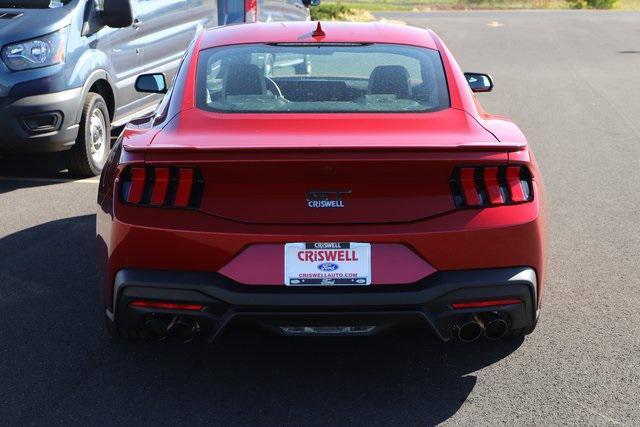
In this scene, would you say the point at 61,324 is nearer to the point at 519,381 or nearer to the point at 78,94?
the point at 519,381

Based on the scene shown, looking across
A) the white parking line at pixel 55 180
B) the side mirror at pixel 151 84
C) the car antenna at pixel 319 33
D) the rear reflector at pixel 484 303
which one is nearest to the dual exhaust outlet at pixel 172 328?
the rear reflector at pixel 484 303

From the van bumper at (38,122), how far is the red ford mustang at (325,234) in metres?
4.19

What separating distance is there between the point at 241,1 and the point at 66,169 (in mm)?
4185

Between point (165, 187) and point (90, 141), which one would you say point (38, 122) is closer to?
point (90, 141)

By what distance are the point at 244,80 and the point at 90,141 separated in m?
4.08

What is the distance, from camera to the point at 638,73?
57.4ft

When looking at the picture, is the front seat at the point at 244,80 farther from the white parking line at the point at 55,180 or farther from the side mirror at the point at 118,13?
the white parking line at the point at 55,180

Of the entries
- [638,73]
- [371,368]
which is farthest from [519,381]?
[638,73]

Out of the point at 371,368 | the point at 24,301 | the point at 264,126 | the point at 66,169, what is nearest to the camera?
the point at 264,126

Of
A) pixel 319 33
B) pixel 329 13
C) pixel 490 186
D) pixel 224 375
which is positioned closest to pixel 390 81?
pixel 319 33

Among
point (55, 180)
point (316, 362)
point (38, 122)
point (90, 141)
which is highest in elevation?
point (316, 362)

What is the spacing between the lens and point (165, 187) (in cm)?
404

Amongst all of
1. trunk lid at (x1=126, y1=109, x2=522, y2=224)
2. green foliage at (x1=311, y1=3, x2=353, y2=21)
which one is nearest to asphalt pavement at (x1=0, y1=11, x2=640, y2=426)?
trunk lid at (x1=126, y1=109, x2=522, y2=224)

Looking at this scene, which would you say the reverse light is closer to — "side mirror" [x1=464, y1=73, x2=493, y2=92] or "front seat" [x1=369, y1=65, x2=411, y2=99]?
"side mirror" [x1=464, y1=73, x2=493, y2=92]
